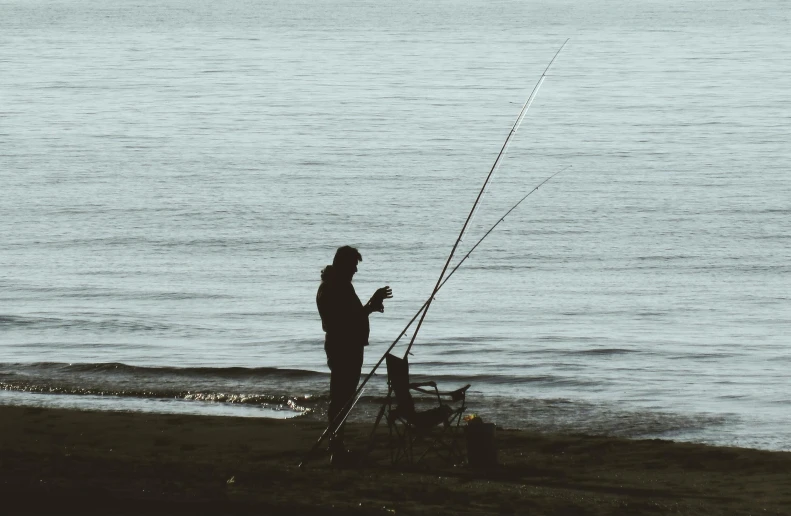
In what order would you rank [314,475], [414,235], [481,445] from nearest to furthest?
[314,475] < [481,445] < [414,235]

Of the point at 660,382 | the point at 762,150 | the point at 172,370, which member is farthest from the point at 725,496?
the point at 762,150

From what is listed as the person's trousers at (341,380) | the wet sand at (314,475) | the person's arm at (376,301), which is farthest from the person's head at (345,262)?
the wet sand at (314,475)

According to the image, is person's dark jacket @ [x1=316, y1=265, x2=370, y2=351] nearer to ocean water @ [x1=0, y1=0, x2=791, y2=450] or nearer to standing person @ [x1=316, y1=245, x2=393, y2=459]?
standing person @ [x1=316, y1=245, x2=393, y2=459]

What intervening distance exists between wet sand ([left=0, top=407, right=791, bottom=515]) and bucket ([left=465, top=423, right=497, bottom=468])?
0.36 ft

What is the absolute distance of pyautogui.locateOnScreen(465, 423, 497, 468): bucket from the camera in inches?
280

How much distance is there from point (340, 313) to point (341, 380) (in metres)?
0.43

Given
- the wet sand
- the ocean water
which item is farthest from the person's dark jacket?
the ocean water

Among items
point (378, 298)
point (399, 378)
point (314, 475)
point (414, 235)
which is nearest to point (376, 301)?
point (378, 298)

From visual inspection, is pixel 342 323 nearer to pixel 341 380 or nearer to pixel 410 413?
pixel 341 380

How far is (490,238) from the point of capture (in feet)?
69.7

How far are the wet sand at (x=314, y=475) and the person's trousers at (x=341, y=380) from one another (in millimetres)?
285

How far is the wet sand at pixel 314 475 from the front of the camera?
238 inches

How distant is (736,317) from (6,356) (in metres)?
8.15

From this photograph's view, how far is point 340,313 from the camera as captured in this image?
7023mm
